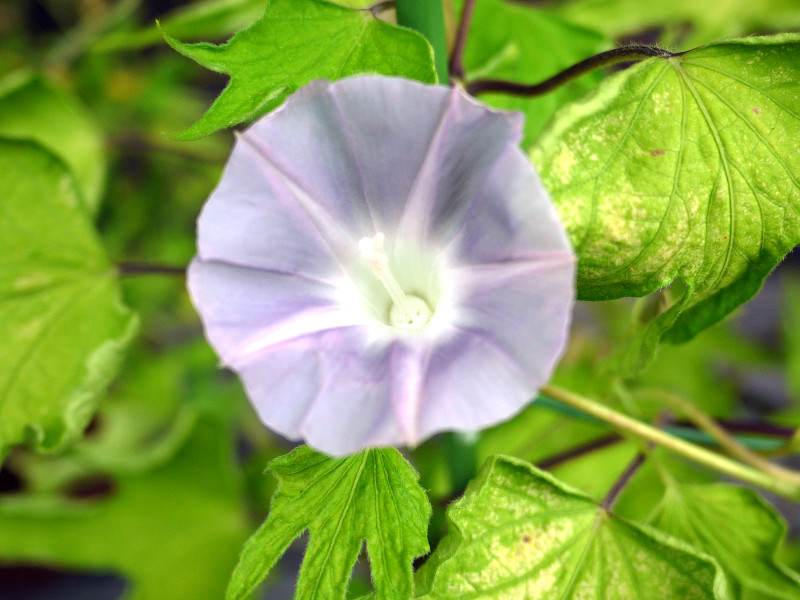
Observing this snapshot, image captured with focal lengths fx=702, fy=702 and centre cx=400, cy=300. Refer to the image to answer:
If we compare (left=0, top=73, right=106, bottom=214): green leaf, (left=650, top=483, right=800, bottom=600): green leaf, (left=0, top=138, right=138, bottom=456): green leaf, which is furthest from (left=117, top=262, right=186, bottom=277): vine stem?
(left=650, top=483, right=800, bottom=600): green leaf

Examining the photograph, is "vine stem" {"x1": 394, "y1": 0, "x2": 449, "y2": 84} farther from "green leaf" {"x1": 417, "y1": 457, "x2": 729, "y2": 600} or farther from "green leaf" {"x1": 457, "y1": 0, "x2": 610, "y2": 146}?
"green leaf" {"x1": 417, "y1": 457, "x2": 729, "y2": 600}

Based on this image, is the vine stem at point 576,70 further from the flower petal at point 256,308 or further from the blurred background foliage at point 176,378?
the flower petal at point 256,308

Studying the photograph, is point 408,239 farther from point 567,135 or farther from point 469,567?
point 469,567

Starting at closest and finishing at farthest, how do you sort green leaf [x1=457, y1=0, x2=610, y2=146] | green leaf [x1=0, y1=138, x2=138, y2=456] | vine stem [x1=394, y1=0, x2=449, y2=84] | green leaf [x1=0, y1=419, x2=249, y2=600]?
vine stem [x1=394, y1=0, x2=449, y2=84]
green leaf [x1=0, y1=138, x2=138, y2=456]
green leaf [x1=457, y1=0, x2=610, y2=146]
green leaf [x1=0, y1=419, x2=249, y2=600]

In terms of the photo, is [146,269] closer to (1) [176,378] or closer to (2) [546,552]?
(2) [546,552]

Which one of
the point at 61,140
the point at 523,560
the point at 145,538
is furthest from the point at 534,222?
the point at 145,538

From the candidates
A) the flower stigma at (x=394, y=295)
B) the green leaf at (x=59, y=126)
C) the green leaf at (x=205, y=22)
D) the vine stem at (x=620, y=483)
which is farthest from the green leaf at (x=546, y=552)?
the green leaf at (x=59, y=126)
